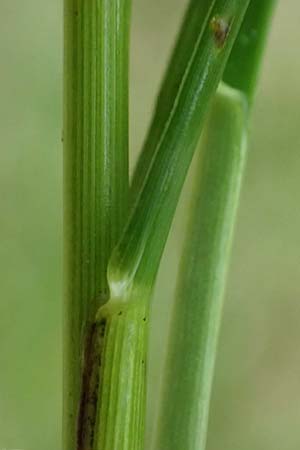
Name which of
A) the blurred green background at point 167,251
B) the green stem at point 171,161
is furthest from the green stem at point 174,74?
the blurred green background at point 167,251

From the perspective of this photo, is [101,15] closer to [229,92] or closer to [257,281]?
[229,92]

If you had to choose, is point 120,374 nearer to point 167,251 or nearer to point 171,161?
point 171,161

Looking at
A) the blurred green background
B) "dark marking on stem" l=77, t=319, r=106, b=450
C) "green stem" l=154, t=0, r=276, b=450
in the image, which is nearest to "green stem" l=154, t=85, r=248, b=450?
"green stem" l=154, t=0, r=276, b=450

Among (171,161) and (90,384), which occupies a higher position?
(171,161)

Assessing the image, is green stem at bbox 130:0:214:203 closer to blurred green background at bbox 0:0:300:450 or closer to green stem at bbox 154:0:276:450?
green stem at bbox 154:0:276:450

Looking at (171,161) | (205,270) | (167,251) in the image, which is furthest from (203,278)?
(167,251)
